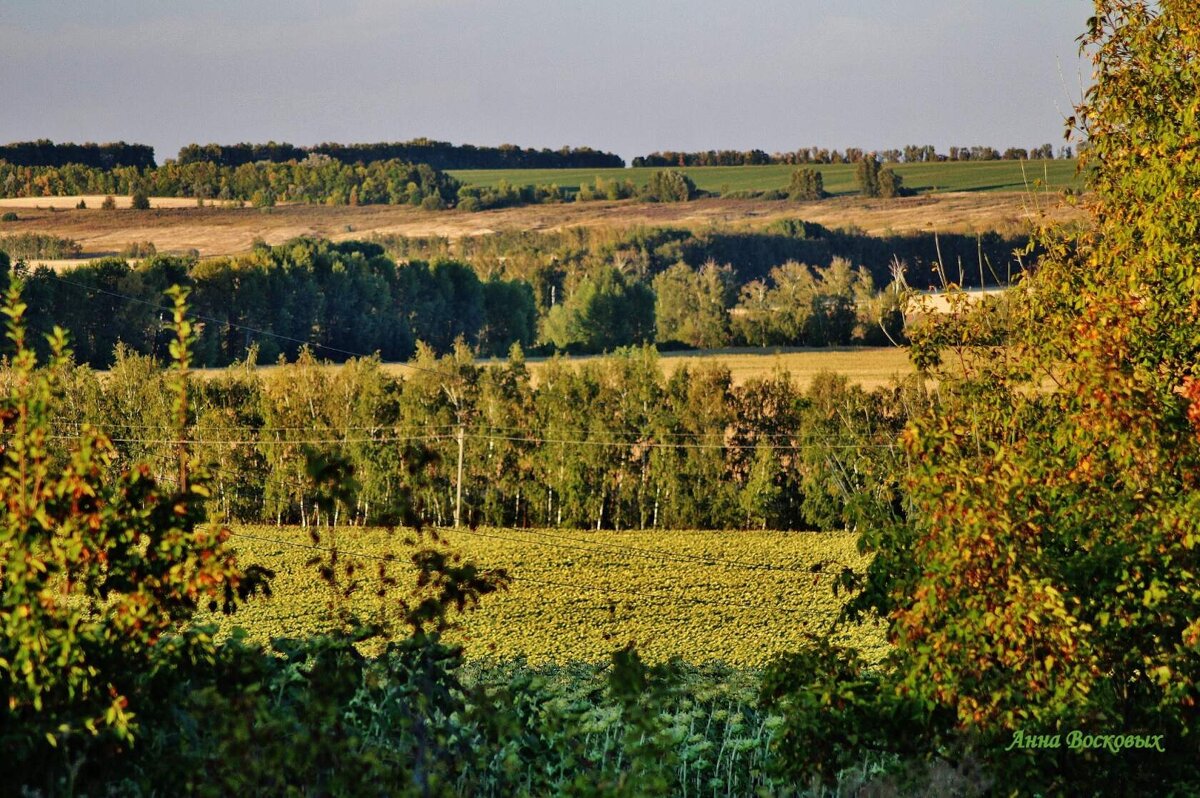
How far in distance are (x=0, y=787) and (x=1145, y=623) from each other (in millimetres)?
5445

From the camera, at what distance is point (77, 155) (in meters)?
135

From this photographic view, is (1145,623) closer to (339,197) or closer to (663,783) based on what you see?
(663,783)

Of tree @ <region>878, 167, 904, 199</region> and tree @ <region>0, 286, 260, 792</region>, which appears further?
tree @ <region>878, 167, 904, 199</region>

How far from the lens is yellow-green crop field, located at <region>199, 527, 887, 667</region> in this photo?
1000 inches

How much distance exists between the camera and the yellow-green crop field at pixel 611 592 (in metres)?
25.4

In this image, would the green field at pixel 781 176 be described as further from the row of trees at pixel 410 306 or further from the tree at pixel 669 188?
the row of trees at pixel 410 306

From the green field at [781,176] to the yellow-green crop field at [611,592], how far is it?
10942 centimetres

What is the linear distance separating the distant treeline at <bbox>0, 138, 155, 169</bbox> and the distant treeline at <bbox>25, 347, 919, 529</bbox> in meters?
95.2

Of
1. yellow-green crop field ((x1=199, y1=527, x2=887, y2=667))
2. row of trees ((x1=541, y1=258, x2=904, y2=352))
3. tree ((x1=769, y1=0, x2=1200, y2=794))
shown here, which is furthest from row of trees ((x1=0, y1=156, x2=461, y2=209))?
tree ((x1=769, y1=0, x2=1200, y2=794))

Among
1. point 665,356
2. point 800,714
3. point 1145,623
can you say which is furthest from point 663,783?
point 665,356

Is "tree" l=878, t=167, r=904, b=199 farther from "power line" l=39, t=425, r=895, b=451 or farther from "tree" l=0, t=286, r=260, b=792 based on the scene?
"tree" l=0, t=286, r=260, b=792

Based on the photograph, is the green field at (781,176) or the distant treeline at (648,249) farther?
the green field at (781,176)

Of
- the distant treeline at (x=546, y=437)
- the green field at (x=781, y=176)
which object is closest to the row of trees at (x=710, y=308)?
the green field at (x=781, y=176)

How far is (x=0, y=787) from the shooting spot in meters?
5.46
